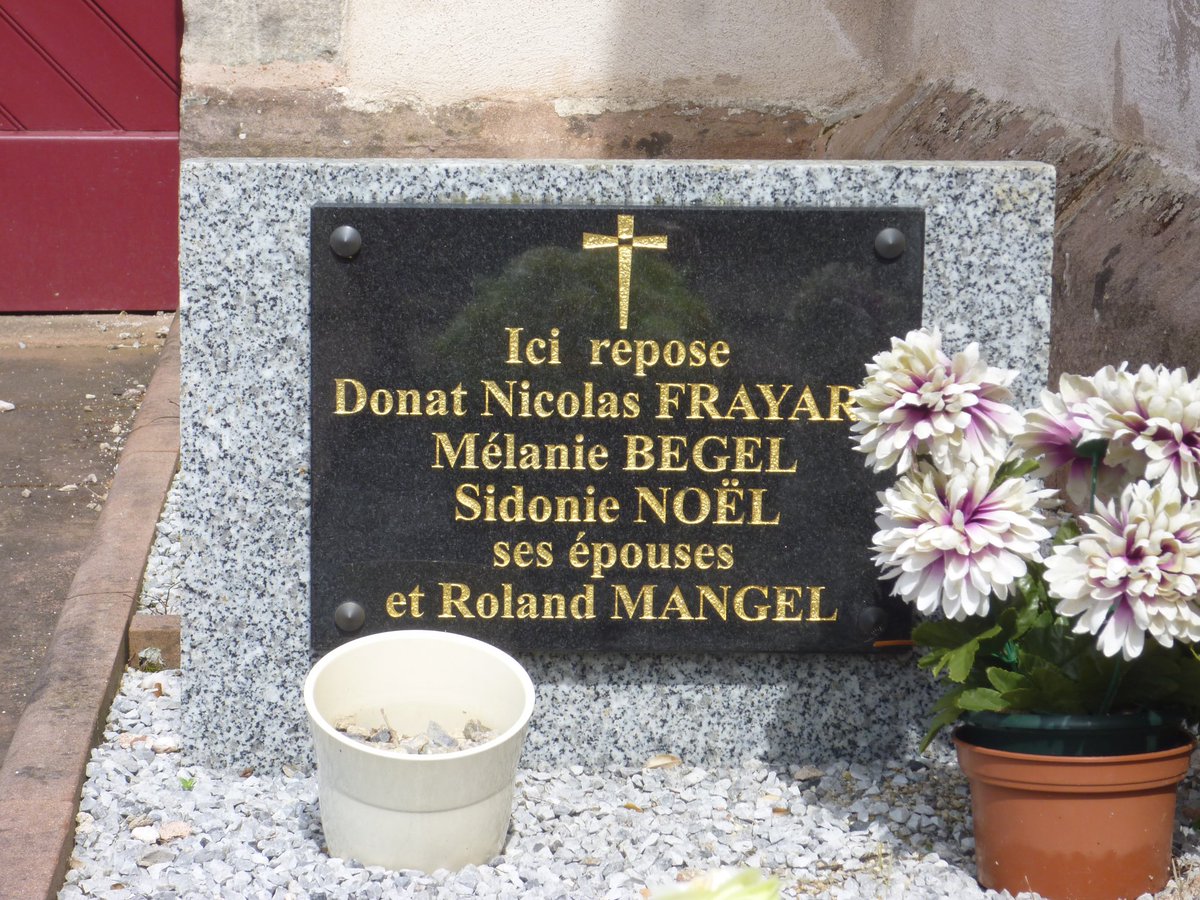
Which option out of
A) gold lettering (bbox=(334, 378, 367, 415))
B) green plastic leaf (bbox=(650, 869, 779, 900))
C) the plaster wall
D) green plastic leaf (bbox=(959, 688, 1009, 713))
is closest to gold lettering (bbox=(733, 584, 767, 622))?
green plastic leaf (bbox=(959, 688, 1009, 713))

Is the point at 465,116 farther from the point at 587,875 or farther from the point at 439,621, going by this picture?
the point at 587,875

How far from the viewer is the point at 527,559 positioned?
2.59 m

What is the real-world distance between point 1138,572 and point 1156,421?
23 centimetres

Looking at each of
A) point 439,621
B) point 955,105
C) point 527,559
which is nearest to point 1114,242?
point 955,105

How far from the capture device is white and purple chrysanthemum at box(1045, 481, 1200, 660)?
1920 millimetres

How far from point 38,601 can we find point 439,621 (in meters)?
1.45

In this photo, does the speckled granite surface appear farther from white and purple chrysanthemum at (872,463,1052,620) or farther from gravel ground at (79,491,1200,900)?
white and purple chrysanthemum at (872,463,1052,620)

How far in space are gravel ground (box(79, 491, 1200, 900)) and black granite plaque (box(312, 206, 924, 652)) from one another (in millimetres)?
279

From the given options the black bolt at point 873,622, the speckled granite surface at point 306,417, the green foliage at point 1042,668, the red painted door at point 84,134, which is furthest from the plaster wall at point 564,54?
the green foliage at point 1042,668

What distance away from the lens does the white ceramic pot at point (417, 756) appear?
7.25ft

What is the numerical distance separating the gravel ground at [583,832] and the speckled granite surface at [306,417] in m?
0.08

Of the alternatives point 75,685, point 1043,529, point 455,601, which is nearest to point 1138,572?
point 1043,529

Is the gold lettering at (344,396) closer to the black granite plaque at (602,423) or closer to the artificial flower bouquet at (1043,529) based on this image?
the black granite plaque at (602,423)

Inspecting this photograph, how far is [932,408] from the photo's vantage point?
213cm
